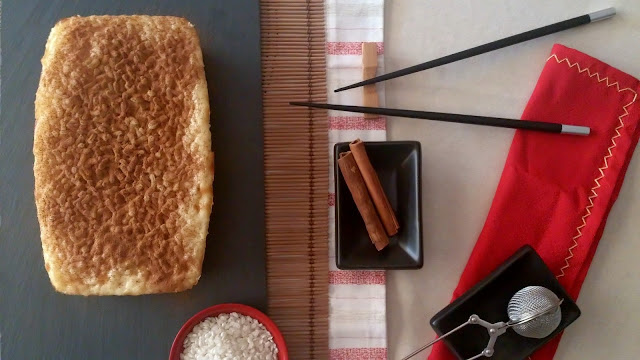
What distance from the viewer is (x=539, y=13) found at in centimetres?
145

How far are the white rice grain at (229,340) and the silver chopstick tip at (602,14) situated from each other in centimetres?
126

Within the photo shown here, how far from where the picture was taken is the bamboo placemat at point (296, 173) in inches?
54.3

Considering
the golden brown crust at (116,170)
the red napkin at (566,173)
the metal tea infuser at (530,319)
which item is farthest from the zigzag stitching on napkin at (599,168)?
the golden brown crust at (116,170)

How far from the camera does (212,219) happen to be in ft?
4.52

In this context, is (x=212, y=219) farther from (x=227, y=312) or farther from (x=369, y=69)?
(x=369, y=69)

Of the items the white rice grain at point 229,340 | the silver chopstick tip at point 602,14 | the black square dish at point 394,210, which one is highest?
the silver chopstick tip at point 602,14

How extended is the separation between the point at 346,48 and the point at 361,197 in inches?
17.3

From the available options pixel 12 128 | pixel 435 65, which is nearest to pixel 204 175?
pixel 12 128

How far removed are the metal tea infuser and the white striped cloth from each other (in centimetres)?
15

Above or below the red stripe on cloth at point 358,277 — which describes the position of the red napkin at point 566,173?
above

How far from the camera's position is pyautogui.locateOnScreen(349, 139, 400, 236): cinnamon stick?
1288 millimetres

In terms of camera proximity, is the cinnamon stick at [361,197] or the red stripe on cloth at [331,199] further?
the red stripe on cloth at [331,199]

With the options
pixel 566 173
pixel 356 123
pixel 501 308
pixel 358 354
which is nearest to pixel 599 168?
pixel 566 173

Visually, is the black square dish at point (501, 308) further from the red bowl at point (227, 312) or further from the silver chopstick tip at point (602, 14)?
the silver chopstick tip at point (602, 14)
